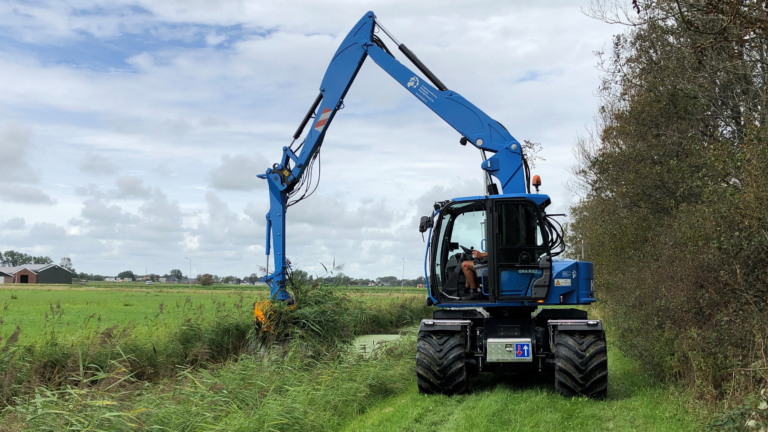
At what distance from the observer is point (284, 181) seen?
11.3 meters

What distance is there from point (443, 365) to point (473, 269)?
4.41 ft

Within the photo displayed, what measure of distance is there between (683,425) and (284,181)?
7.74 meters

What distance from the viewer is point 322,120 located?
11.3 m

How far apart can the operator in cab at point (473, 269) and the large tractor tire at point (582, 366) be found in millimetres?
1272

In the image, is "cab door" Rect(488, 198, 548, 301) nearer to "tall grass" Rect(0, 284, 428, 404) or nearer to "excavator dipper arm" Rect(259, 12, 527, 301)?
"excavator dipper arm" Rect(259, 12, 527, 301)

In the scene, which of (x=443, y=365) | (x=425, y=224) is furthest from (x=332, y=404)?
(x=425, y=224)

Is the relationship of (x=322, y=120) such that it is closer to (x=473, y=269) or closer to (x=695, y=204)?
(x=473, y=269)

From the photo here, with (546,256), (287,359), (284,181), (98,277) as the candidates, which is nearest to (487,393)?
(546,256)

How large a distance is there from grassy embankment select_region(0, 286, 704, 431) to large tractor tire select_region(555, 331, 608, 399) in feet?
0.58

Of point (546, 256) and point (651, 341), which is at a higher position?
point (546, 256)

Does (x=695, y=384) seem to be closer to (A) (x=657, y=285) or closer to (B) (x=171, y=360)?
(A) (x=657, y=285)

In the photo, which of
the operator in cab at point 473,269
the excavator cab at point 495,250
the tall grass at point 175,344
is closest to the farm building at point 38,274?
the tall grass at point 175,344

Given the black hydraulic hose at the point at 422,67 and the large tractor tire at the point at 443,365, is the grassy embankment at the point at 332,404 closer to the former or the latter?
the large tractor tire at the point at 443,365

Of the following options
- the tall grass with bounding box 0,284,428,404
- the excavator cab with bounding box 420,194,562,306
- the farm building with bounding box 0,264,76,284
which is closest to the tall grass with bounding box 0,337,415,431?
the tall grass with bounding box 0,284,428,404
